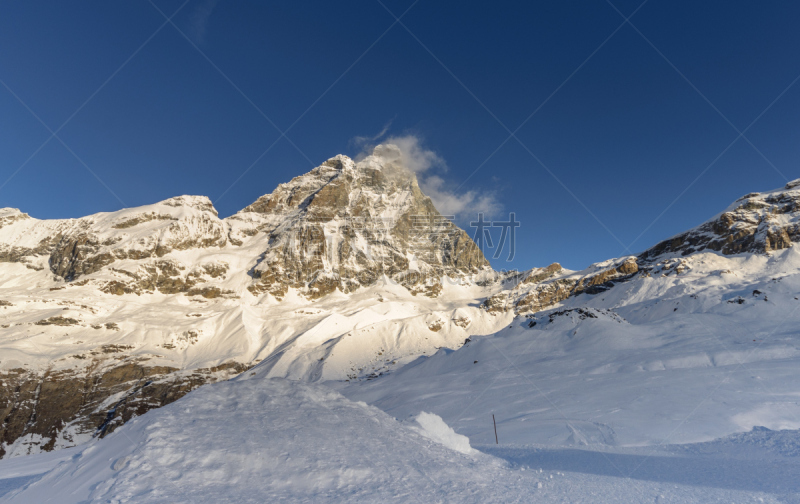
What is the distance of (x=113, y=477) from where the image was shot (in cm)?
597

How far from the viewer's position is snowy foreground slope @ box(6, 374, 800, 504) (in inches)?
237

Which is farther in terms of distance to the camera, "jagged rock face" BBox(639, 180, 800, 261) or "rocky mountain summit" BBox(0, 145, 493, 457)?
"jagged rock face" BBox(639, 180, 800, 261)

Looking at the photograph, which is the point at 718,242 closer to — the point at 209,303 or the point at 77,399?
the point at 77,399

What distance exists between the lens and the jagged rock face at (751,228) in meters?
99.6

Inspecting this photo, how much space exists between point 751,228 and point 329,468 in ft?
452

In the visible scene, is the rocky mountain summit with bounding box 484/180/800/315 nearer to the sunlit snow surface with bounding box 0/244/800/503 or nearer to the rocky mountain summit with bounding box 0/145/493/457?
the rocky mountain summit with bounding box 0/145/493/457

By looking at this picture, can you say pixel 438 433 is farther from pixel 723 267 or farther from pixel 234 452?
pixel 723 267

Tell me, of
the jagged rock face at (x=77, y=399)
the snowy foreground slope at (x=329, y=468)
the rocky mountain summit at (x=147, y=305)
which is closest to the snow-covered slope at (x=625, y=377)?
the snowy foreground slope at (x=329, y=468)

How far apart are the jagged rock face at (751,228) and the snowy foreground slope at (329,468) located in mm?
122824

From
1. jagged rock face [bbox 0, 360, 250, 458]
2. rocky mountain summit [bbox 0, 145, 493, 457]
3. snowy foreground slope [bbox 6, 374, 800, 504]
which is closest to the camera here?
snowy foreground slope [bbox 6, 374, 800, 504]

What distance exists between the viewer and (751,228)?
10556 cm

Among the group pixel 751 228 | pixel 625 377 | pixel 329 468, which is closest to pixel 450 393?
pixel 625 377

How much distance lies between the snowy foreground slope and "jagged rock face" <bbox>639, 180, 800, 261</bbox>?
12282 cm

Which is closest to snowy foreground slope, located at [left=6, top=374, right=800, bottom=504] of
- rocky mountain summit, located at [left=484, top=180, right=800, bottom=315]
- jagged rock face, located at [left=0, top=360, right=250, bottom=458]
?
jagged rock face, located at [left=0, top=360, right=250, bottom=458]
